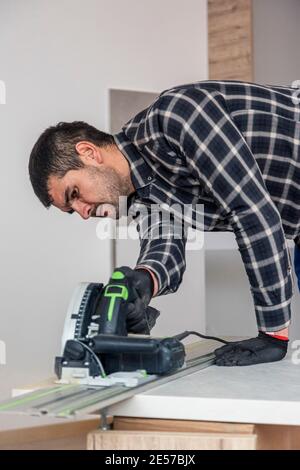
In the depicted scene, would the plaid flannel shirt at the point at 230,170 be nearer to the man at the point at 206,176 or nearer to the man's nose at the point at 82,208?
the man at the point at 206,176

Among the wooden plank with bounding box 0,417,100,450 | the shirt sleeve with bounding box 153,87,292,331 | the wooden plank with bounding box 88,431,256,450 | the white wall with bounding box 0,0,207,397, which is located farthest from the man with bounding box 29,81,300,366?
the wooden plank with bounding box 0,417,100,450

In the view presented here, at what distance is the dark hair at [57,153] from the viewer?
1.76 m

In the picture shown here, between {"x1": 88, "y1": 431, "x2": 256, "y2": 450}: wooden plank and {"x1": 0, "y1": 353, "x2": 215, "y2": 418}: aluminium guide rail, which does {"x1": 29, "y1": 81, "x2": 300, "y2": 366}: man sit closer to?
{"x1": 0, "y1": 353, "x2": 215, "y2": 418}: aluminium guide rail

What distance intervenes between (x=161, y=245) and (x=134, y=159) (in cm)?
22

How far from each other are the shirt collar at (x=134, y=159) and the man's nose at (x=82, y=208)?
0.13 m

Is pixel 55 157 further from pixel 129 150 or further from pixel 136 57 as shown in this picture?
pixel 136 57

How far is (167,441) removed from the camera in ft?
4.03

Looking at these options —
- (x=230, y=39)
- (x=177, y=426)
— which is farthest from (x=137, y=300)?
(x=230, y=39)

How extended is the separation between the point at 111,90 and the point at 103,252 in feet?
2.35

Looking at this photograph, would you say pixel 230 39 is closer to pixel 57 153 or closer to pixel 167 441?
pixel 57 153

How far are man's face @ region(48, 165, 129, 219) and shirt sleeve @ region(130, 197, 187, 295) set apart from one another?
0.10 m

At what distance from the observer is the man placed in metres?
1.62
